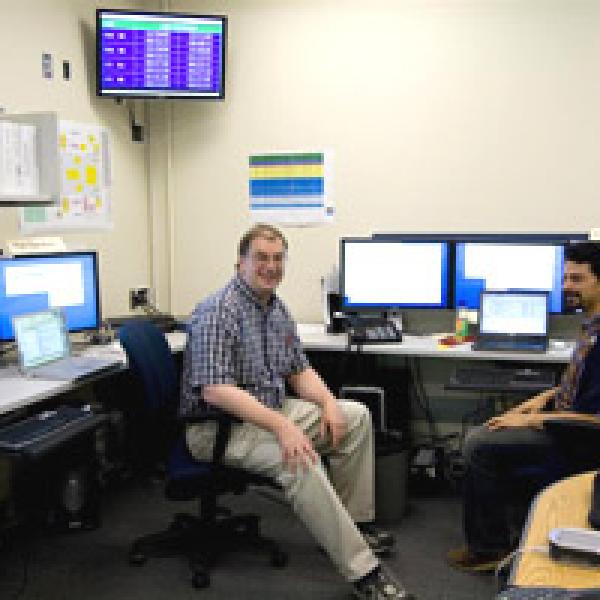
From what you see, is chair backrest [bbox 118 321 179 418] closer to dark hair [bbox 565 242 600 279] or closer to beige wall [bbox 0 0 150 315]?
beige wall [bbox 0 0 150 315]

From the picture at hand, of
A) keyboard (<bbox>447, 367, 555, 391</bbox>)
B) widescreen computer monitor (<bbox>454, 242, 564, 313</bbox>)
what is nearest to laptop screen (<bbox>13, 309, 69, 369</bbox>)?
keyboard (<bbox>447, 367, 555, 391</bbox>)

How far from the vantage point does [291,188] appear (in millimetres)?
4211

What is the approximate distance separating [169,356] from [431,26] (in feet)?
6.87

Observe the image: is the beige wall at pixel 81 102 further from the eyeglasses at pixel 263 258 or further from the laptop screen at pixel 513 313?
the laptop screen at pixel 513 313

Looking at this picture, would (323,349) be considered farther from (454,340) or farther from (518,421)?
(518,421)

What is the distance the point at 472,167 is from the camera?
13.1 feet

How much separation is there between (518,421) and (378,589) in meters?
0.77

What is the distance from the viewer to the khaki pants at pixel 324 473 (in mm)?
2621

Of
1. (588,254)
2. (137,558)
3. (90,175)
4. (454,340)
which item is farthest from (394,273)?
(137,558)

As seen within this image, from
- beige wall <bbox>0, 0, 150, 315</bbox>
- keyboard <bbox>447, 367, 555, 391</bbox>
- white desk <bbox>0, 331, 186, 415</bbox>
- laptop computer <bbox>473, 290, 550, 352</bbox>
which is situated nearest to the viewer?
white desk <bbox>0, 331, 186, 415</bbox>

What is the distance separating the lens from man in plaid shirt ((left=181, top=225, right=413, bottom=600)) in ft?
8.66

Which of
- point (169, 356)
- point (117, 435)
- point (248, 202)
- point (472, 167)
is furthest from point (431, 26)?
point (117, 435)

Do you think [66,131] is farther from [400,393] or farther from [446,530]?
[446,530]

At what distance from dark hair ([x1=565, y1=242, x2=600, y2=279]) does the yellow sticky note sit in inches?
87.1
